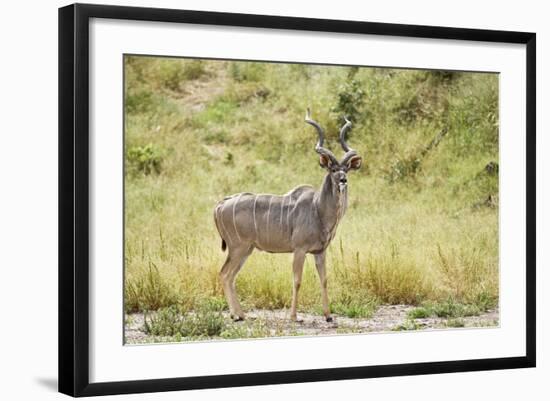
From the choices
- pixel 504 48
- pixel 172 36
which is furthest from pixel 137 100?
pixel 504 48

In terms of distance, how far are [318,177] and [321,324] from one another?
1448 millimetres

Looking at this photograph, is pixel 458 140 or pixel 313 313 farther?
pixel 458 140

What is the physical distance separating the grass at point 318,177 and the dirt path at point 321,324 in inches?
3.5

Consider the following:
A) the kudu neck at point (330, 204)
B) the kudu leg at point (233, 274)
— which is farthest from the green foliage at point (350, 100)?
the kudu leg at point (233, 274)

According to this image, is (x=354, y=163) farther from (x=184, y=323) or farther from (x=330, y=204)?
(x=184, y=323)

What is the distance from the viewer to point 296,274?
39.1 ft

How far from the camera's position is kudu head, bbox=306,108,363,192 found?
39.3 feet

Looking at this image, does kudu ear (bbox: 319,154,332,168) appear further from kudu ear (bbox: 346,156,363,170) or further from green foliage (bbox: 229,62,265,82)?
green foliage (bbox: 229,62,265,82)

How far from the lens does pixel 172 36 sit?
10.9 meters

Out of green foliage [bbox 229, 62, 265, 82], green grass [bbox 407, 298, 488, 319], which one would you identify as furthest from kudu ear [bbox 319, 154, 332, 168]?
green grass [bbox 407, 298, 488, 319]

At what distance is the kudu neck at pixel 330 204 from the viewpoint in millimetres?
12031

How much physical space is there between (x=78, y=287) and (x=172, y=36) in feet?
7.52

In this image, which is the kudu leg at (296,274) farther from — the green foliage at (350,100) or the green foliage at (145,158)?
the green foliage at (145,158)

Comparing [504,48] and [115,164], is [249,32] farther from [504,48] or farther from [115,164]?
[504,48]
